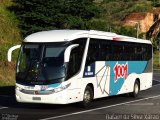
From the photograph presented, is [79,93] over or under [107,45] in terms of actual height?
under

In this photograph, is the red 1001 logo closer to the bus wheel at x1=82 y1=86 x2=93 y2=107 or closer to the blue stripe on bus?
the blue stripe on bus

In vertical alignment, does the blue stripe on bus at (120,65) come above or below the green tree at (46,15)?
below

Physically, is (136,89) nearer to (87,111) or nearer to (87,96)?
(87,96)

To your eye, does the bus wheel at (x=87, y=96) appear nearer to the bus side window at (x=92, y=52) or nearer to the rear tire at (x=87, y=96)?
the rear tire at (x=87, y=96)

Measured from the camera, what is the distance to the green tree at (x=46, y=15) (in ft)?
135

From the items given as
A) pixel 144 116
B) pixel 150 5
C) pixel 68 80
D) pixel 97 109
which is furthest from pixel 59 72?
pixel 150 5

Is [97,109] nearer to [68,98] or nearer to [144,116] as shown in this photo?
[68,98]

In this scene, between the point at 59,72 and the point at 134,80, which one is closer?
the point at 59,72

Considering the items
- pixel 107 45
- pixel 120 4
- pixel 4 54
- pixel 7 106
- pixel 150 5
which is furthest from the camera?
pixel 120 4

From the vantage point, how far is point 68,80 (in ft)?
62.5

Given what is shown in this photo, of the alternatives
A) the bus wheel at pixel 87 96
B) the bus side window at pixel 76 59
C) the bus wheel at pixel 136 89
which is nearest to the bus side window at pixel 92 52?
the bus side window at pixel 76 59

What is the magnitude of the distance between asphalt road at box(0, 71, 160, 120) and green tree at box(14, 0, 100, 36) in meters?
17.8

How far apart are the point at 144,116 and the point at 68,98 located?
10.5 feet

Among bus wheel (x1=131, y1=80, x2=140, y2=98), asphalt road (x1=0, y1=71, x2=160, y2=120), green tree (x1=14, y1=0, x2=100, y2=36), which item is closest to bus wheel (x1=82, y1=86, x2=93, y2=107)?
asphalt road (x1=0, y1=71, x2=160, y2=120)
